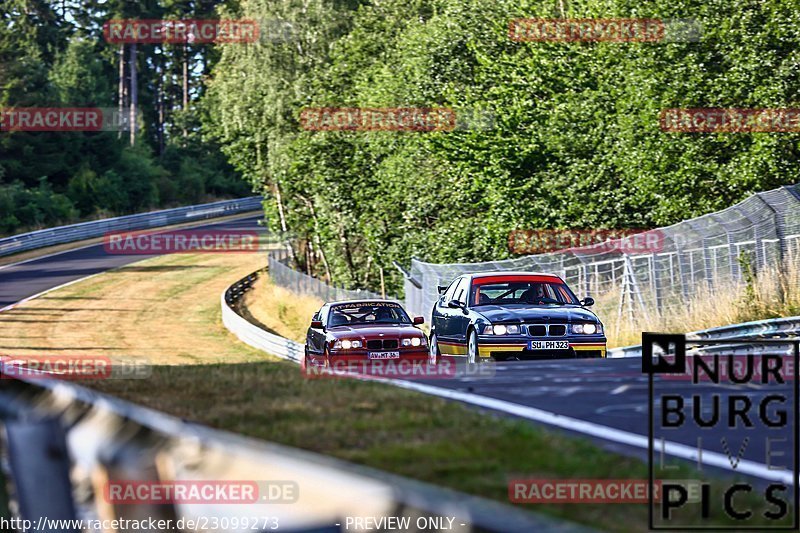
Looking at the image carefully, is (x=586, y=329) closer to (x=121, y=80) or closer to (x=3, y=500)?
(x=3, y=500)

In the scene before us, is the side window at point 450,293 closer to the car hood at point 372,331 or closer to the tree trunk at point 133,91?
the car hood at point 372,331

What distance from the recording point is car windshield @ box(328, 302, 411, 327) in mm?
20672

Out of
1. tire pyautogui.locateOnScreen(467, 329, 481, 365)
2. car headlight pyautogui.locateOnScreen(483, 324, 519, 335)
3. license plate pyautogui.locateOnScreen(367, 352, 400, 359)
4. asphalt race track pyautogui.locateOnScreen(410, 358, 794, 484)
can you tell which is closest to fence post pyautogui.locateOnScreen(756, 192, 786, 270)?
tire pyautogui.locateOnScreen(467, 329, 481, 365)

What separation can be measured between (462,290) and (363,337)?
1.77 metres

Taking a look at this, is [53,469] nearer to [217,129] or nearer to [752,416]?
[752,416]

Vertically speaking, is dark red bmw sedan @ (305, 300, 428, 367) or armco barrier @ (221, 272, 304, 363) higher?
dark red bmw sedan @ (305, 300, 428, 367)

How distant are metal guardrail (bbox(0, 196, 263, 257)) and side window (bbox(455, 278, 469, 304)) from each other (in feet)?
165

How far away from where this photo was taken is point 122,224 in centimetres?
7819

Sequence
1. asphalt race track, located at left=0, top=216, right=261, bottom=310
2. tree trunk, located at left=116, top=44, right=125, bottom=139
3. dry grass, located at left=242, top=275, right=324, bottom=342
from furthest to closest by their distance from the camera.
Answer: tree trunk, located at left=116, top=44, right=125, bottom=139
asphalt race track, located at left=0, top=216, right=261, bottom=310
dry grass, located at left=242, top=275, right=324, bottom=342

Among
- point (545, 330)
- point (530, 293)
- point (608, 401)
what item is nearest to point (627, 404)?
point (608, 401)

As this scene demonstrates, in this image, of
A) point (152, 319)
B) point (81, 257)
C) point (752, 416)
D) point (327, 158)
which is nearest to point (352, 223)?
point (327, 158)

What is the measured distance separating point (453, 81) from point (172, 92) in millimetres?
73369

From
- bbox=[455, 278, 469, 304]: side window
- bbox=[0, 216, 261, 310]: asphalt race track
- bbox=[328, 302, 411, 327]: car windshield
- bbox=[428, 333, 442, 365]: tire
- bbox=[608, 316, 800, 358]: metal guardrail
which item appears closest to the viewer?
bbox=[608, 316, 800, 358]: metal guardrail

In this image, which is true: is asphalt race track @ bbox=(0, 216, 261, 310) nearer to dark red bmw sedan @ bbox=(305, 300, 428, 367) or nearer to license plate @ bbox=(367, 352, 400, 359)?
dark red bmw sedan @ bbox=(305, 300, 428, 367)
